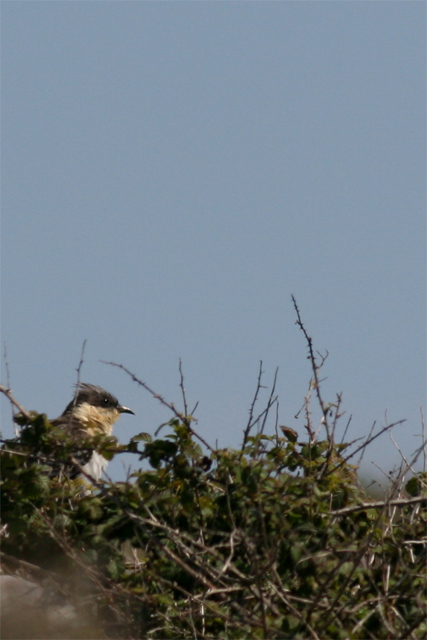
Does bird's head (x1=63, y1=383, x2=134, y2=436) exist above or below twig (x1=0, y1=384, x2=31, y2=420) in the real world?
above

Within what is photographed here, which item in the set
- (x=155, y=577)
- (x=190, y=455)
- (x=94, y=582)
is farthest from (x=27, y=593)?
(x=190, y=455)

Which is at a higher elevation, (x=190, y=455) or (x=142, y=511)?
(x=190, y=455)

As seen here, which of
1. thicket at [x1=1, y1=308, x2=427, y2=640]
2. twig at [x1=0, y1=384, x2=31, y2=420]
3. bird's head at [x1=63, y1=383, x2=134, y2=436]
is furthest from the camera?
bird's head at [x1=63, y1=383, x2=134, y2=436]

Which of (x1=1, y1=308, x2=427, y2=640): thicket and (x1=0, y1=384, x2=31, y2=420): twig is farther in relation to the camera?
(x1=0, y1=384, x2=31, y2=420): twig

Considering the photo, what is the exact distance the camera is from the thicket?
177 inches

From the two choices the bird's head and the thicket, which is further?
the bird's head

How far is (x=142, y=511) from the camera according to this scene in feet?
15.9

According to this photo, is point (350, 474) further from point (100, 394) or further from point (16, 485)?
point (100, 394)

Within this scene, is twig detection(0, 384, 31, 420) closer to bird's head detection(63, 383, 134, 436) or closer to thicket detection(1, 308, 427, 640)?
thicket detection(1, 308, 427, 640)

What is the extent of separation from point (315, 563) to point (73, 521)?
142cm

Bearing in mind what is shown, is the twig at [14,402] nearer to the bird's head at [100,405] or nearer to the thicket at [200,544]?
the thicket at [200,544]

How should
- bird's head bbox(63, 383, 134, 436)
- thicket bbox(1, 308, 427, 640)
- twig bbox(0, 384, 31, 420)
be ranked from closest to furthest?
thicket bbox(1, 308, 427, 640) → twig bbox(0, 384, 31, 420) → bird's head bbox(63, 383, 134, 436)

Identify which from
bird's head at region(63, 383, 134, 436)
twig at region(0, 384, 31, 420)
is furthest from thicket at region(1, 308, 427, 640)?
bird's head at region(63, 383, 134, 436)

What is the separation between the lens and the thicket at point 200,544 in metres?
4.51
